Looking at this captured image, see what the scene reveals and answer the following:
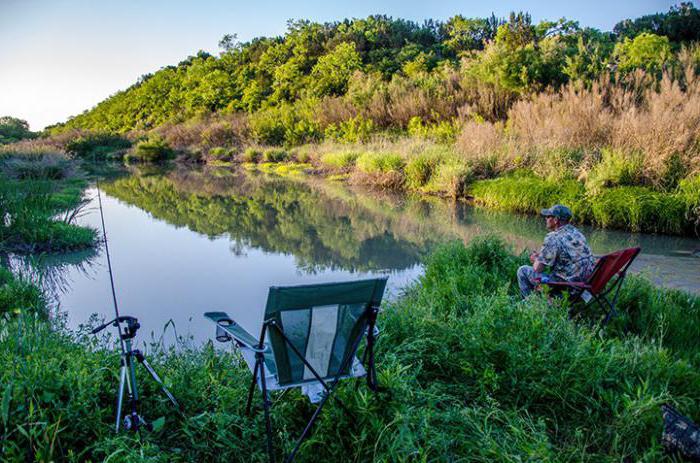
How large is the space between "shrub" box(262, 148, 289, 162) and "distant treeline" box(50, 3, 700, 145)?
1.53 meters

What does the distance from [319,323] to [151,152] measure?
33043mm

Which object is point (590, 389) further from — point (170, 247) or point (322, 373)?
point (170, 247)

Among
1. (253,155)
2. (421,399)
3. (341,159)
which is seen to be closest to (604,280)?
(421,399)

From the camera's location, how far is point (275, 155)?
24875 millimetres

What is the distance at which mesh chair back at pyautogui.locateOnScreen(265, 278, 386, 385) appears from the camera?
2.16 m

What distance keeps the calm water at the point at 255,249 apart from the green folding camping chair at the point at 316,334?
7.91 feet

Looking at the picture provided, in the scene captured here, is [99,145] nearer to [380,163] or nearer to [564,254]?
[380,163]

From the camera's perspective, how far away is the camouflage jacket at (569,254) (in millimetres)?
4133

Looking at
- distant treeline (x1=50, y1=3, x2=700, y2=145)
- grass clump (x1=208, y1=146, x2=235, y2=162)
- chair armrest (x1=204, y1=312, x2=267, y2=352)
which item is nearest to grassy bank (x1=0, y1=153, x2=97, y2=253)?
chair armrest (x1=204, y1=312, x2=267, y2=352)

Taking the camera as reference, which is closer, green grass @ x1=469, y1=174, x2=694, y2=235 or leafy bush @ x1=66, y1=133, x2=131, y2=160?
green grass @ x1=469, y1=174, x2=694, y2=235

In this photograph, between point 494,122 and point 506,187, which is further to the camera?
point 494,122

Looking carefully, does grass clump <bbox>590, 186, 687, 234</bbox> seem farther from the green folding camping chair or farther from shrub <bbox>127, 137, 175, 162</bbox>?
shrub <bbox>127, 137, 175, 162</bbox>

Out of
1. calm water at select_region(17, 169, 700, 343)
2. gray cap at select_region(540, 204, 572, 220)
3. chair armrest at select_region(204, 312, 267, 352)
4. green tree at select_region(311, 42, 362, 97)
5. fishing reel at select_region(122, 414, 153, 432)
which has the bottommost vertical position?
calm water at select_region(17, 169, 700, 343)

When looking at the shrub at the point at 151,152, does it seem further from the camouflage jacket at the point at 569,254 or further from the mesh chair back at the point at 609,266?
the mesh chair back at the point at 609,266
